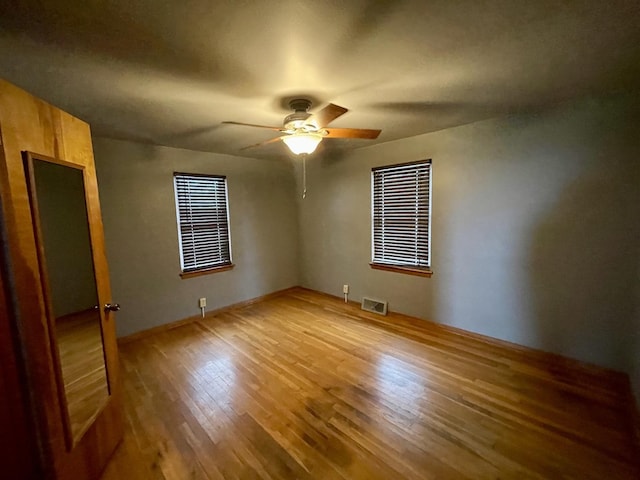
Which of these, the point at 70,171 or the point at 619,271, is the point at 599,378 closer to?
the point at 619,271

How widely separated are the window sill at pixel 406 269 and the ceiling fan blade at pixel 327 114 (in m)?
2.22

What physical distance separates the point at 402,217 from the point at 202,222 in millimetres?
2773

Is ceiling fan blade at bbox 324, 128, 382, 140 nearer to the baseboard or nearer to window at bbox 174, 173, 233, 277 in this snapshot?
window at bbox 174, 173, 233, 277

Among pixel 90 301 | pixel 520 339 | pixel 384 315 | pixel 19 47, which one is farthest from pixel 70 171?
pixel 520 339

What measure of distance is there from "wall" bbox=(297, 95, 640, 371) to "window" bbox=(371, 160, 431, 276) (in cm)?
12

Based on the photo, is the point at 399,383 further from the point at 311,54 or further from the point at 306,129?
the point at 311,54

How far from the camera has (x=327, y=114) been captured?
5.88 feet

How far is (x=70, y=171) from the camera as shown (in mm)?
1445

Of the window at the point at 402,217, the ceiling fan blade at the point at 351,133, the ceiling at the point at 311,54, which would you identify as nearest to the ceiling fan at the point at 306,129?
the ceiling fan blade at the point at 351,133

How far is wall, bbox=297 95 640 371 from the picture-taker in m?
2.13

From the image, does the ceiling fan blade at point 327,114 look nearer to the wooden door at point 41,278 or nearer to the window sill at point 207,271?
the wooden door at point 41,278

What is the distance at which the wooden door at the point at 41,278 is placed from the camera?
3.48 feet

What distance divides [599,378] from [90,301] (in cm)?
385

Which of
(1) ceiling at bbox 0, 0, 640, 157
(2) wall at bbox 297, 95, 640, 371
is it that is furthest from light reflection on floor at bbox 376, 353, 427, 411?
(1) ceiling at bbox 0, 0, 640, 157
